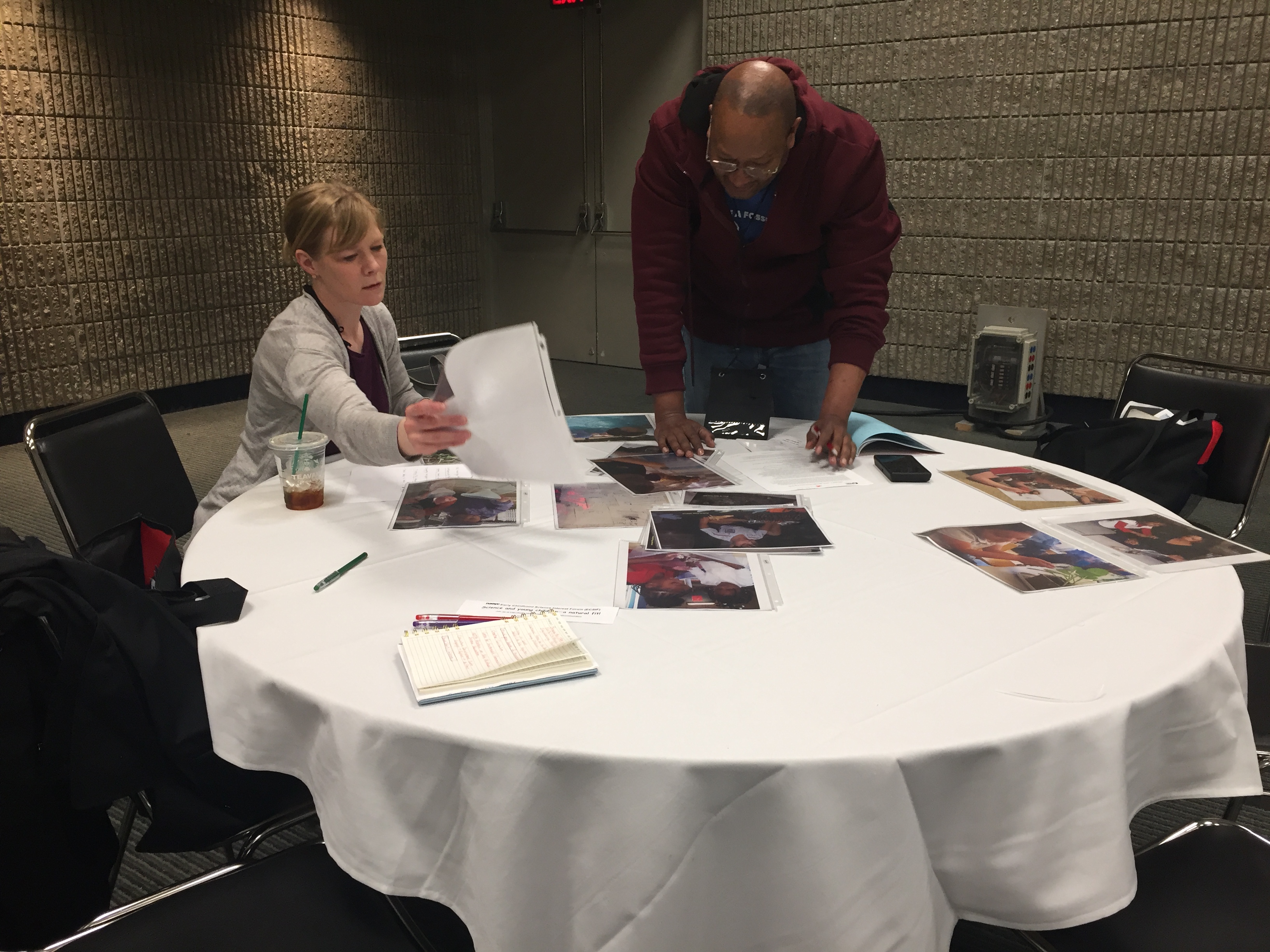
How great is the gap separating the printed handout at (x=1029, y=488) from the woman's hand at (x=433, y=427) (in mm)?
928

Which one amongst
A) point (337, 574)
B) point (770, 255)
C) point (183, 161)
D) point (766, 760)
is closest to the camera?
point (766, 760)

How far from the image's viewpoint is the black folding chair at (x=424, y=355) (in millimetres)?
2668

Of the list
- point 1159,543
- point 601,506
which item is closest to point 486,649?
point 601,506

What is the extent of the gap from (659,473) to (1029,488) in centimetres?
67

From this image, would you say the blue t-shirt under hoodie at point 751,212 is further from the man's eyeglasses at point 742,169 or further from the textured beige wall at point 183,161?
the textured beige wall at point 183,161

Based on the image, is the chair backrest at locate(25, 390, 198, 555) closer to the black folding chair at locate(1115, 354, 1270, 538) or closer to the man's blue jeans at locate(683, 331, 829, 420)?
the man's blue jeans at locate(683, 331, 829, 420)

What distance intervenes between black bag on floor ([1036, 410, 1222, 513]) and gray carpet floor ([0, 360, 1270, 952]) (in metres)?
0.65

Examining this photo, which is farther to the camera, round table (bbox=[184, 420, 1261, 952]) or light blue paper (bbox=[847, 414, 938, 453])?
light blue paper (bbox=[847, 414, 938, 453])

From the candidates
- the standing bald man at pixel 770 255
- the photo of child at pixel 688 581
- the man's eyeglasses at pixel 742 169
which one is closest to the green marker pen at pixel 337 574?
the photo of child at pixel 688 581

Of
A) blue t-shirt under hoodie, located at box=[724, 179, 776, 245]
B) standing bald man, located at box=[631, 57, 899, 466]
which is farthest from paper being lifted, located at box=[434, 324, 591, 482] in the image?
blue t-shirt under hoodie, located at box=[724, 179, 776, 245]

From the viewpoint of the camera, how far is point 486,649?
105 centimetres

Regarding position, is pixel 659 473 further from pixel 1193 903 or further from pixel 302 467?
pixel 1193 903

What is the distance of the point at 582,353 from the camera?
6801 millimetres

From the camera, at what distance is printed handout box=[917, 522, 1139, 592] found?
1.28m
